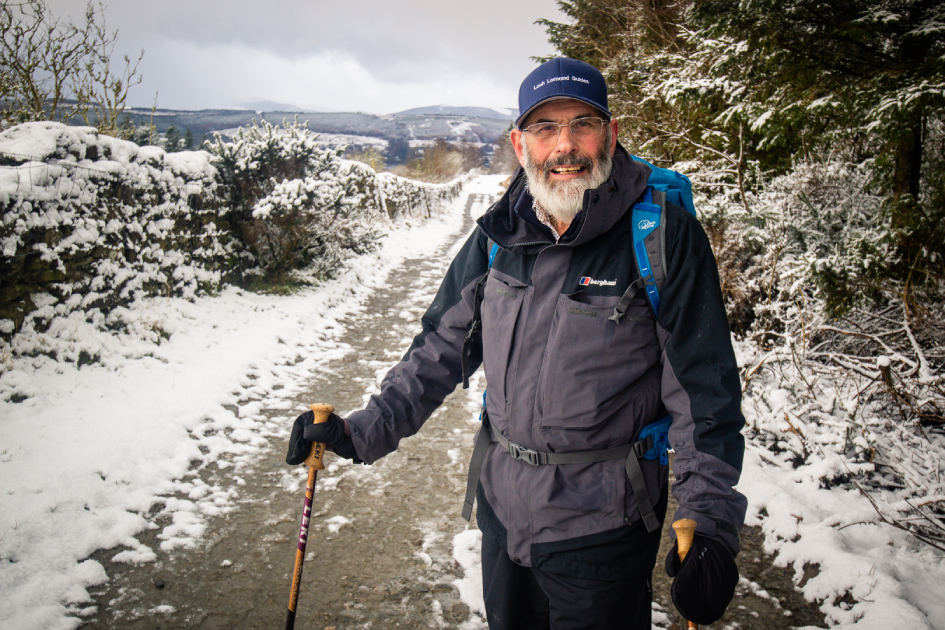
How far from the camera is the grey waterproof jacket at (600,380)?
1.47 meters

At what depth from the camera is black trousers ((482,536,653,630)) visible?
160 cm

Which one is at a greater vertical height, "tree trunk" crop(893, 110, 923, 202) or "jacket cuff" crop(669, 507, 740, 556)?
"tree trunk" crop(893, 110, 923, 202)

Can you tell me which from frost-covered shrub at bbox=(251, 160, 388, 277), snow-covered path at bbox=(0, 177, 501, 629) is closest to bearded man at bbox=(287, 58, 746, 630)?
snow-covered path at bbox=(0, 177, 501, 629)

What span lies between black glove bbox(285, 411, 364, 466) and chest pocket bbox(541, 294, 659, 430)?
0.84m

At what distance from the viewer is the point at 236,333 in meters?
6.07

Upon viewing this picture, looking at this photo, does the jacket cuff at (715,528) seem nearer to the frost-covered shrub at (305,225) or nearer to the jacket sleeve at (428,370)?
the jacket sleeve at (428,370)

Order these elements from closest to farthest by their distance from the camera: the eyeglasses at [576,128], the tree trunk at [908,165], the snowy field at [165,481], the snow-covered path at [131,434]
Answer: the eyeglasses at [576,128]
the snowy field at [165,481]
the snow-covered path at [131,434]
the tree trunk at [908,165]

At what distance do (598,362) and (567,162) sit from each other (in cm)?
74

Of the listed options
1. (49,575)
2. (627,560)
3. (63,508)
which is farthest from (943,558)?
(63,508)

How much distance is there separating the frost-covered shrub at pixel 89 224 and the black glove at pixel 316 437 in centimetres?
390

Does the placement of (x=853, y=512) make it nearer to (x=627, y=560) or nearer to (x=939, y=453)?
(x=939, y=453)

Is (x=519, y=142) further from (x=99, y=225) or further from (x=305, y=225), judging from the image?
(x=305, y=225)

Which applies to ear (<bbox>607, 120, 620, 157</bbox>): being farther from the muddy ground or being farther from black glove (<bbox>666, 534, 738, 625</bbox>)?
the muddy ground

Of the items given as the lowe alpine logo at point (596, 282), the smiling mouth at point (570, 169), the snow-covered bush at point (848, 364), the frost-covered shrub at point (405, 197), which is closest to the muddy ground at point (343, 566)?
the snow-covered bush at point (848, 364)
